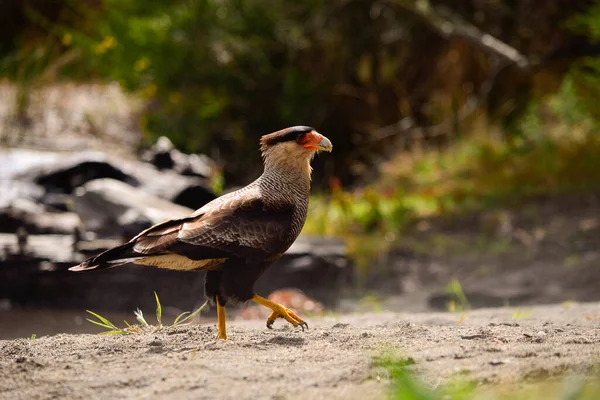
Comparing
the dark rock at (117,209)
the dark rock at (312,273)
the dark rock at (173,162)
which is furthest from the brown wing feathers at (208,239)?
the dark rock at (173,162)

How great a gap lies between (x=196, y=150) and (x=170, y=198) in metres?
4.51

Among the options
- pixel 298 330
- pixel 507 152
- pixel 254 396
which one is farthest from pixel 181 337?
pixel 507 152

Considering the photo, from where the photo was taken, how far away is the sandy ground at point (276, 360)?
3.05 meters

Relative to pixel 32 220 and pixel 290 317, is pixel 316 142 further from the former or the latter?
pixel 32 220

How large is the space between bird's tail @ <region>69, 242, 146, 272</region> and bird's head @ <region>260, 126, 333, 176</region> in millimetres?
870

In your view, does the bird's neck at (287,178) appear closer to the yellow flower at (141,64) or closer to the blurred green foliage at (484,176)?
the blurred green foliage at (484,176)

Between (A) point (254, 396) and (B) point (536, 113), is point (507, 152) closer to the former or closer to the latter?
(B) point (536, 113)

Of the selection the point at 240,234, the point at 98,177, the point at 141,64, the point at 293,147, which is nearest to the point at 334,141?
the point at 141,64

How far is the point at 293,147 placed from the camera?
4.38m

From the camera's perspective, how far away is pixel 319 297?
333 inches

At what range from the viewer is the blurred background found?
814 centimetres

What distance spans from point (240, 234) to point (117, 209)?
4.55 metres

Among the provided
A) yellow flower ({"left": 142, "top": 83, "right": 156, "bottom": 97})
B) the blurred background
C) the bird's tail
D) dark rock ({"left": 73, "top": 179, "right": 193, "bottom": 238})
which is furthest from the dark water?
yellow flower ({"left": 142, "top": 83, "right": 156, "bottom": 97})

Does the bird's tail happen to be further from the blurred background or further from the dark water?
the blurred background
